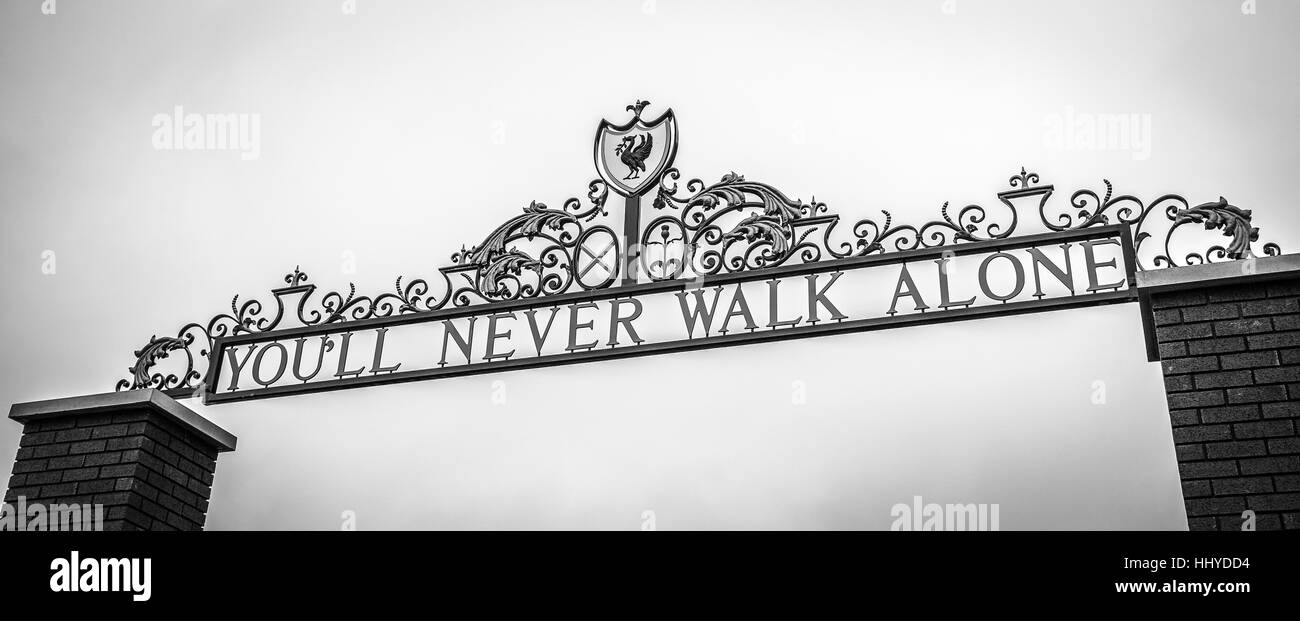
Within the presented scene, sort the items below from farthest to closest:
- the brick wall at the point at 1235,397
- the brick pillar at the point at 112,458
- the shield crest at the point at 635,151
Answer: the shield crest at the point at 635,151
the brick pillar at the point at 112,458
the brick wall at the point at 1235,397

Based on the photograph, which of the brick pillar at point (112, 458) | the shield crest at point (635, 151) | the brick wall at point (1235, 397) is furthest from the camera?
the shield crest at point (635, 151)

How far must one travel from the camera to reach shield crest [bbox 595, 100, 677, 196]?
17.6 feet

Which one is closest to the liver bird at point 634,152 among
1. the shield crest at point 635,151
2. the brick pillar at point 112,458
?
the shield crest at point 635,151

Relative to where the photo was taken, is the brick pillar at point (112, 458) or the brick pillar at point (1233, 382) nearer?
the brick pillar at point (1233, 382)

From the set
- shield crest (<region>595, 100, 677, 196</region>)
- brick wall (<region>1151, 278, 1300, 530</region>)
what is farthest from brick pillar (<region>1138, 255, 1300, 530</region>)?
shield crest (<region>595, 100, 677, 196</region>)

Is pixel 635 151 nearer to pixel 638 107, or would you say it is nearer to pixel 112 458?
pixel 638 107

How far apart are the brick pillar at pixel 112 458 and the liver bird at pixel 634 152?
2605 millimetres

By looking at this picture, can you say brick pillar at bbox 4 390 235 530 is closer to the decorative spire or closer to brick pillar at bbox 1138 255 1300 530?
the decorative spire

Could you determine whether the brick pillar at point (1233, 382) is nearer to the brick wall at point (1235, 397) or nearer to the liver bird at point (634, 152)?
the brick wall at point (1235, 397)

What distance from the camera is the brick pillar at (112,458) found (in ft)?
16.1
